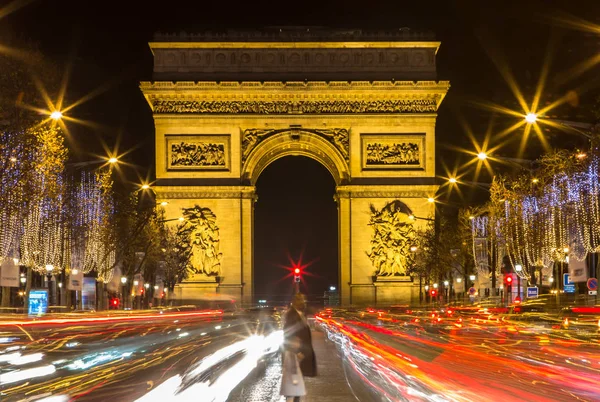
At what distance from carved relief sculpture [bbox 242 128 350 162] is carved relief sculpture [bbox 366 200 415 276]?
170 inches

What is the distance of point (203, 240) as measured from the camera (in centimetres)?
6962

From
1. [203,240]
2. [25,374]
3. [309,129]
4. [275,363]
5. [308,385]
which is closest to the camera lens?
[308,385]

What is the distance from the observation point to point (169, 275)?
237 feet

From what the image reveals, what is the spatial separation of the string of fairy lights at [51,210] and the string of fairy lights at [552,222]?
21294mm

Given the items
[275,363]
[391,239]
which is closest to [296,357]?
[275,363]

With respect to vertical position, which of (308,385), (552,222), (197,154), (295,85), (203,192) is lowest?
(308,385)

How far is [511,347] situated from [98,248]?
34.5m

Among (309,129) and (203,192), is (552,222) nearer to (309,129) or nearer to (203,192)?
(309,129)

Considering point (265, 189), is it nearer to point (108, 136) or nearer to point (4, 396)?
point (108, 136)

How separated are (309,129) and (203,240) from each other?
990cm

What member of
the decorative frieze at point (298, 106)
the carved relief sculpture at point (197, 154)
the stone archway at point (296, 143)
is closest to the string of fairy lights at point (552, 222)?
the decorative frieze at point (298, 106)

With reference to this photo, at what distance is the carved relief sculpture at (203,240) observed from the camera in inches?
2739

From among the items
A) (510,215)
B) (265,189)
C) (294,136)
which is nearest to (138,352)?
(510,215)

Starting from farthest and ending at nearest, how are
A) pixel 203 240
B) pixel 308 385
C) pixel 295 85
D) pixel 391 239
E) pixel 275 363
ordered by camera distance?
1. pixel 391 239
2. pixel 295 85
3. pixel 203 240
4. pixel 275 363
5. pixel 308 385
